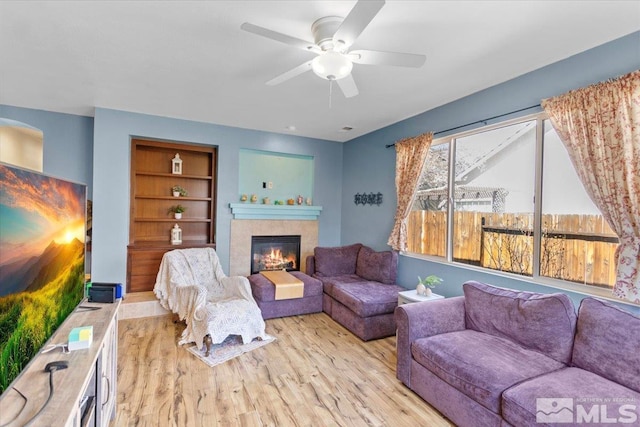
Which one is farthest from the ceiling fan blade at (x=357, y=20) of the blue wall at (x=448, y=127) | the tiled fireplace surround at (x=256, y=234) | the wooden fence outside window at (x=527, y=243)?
the tiled fireplace surround at (x=256, y=234)

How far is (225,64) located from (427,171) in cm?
259

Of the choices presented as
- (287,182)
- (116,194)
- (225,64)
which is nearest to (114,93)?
(116,194)

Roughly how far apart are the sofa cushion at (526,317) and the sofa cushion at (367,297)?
92 cm

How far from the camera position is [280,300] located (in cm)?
380

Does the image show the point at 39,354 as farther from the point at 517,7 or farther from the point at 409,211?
the point at 409,211

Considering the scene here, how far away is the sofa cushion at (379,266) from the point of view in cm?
390

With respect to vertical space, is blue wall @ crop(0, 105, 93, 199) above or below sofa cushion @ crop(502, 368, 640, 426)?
above

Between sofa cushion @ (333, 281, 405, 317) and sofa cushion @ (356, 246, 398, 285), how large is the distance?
141 millimetres

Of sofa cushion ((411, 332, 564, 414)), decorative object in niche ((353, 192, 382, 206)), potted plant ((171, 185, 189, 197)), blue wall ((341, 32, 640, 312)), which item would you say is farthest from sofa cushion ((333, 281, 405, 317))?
potted plant ((171, 185, 189, 197))

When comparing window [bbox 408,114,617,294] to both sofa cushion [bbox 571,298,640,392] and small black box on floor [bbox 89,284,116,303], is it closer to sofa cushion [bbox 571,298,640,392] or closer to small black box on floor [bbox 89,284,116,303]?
sofa cushion [bbox 571,298,640,392]

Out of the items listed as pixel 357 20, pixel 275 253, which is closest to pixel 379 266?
pixel 275 253

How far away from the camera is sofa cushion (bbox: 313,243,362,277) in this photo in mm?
4391

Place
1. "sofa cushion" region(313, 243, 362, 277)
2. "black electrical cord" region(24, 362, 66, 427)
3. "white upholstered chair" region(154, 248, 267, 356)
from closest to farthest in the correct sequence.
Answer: "black electrical cord" region(24, 362, 66, 427)
"white upholstered chair" region(154, 248, 267, 356)
"sofa cushion" region(313, 243, 362, 277)

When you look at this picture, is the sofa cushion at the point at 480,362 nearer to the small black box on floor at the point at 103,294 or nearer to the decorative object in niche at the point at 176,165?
the small black box on floor at the point at 103,294
